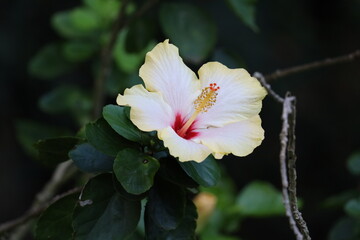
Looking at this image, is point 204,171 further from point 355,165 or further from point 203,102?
point 355,165

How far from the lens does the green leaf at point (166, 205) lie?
3.03 ft

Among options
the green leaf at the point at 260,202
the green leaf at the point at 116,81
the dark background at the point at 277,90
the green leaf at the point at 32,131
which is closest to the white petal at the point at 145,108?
the green leaf at the point at 260,202

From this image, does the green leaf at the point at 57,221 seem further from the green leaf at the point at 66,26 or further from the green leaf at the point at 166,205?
the green leaf at the point at 66,26

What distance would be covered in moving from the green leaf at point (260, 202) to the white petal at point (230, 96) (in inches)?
28.6

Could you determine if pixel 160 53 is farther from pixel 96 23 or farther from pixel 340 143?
pixel 340 143

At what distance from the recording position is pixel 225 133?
2.98 feet

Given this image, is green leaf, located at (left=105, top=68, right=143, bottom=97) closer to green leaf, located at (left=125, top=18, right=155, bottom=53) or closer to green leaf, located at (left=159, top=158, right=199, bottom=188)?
green leaf, located at (left=125, top=18, right=155, bottom=53)

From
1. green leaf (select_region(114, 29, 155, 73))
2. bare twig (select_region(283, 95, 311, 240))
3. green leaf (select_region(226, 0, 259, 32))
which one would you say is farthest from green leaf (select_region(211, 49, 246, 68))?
bare twig (select_region(283, 95, 311, 240))

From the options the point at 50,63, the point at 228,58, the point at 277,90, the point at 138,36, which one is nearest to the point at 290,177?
the point at 228,58

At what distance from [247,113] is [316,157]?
2.16 m

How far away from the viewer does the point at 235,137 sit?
0.90 m

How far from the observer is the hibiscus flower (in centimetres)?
87

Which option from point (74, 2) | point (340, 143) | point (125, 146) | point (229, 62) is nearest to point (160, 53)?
point (125, 146)

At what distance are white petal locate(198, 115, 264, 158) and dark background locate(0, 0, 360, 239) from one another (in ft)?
5.55
